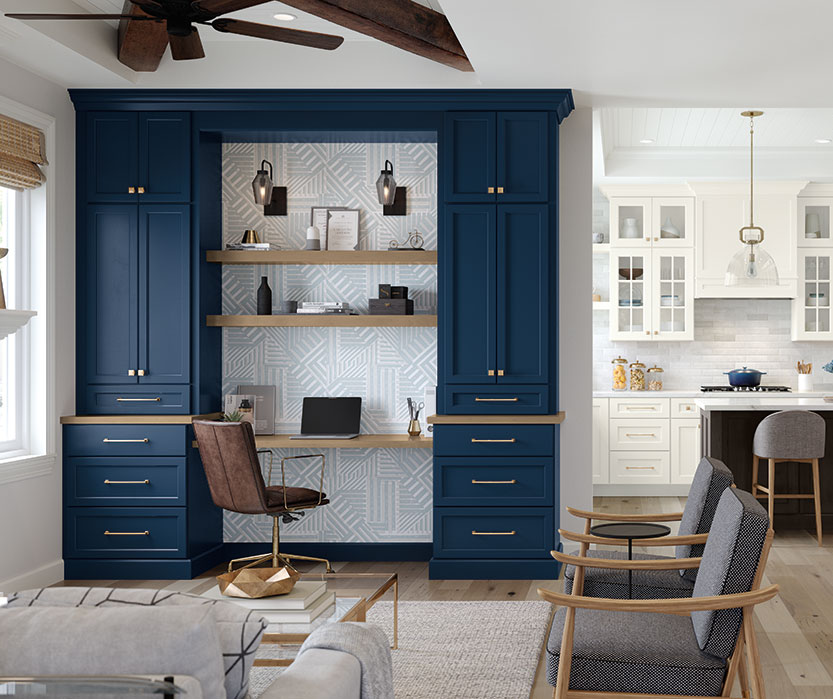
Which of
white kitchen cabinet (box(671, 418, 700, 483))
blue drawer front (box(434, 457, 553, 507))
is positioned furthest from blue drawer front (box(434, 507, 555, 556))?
white kitchen cabinet (box(671, 418, 700, 483))

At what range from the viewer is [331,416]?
5.49m

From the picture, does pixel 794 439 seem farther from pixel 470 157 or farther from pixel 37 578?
pixel 37 578

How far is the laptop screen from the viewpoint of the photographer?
17.9 ft

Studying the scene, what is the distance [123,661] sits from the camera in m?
1.50

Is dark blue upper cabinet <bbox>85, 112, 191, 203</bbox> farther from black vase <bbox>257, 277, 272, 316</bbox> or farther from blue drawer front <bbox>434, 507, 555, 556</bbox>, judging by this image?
blue drawer front <bbox>434, 507, 555, 556</bbox>

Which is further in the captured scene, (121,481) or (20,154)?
(121,481)

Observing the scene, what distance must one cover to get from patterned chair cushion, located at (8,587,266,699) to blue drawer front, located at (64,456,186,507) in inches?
134

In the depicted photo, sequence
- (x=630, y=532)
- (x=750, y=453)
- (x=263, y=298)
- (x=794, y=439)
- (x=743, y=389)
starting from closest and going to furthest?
1. (x=630, y=532)
2. (x=263, y=298)
3. (x=794, y=439)
4. (x=750, y=453)
5. (x=743, y=389)

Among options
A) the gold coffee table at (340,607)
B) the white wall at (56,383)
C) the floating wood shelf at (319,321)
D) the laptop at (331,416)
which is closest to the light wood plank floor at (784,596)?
the white wall at (56,383)

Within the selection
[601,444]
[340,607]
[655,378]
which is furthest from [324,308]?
[655,378]

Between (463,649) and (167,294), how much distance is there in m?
2.59

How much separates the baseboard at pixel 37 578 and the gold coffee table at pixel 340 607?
6.20 ft

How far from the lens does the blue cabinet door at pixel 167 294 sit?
5176mm

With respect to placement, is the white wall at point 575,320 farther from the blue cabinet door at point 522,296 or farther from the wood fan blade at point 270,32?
the wood fan blade at point 270,32
